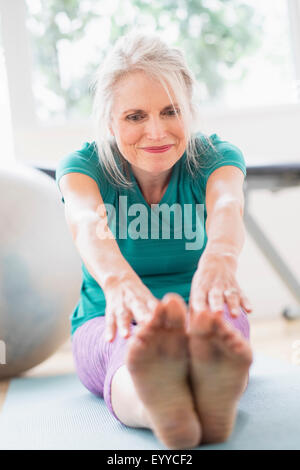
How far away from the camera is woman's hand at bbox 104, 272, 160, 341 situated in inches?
32.9

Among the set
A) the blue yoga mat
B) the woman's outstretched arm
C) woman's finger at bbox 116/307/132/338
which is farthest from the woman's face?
the blue yoga mat

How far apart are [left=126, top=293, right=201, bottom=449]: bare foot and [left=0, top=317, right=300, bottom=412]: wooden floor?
29.6 inches

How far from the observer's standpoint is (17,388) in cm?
154

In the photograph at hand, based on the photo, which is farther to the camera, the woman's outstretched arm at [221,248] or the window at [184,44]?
the window at [184,44]

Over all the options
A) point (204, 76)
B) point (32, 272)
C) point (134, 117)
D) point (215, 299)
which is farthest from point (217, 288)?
point (204, 76)

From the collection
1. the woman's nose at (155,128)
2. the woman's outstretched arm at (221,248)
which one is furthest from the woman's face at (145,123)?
the woman's outstretched arm at (221,248)

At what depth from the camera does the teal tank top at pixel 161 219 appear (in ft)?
4.15

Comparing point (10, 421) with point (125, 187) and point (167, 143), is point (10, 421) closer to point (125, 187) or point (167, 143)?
point (125, 187)

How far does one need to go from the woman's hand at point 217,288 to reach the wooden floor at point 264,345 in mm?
734

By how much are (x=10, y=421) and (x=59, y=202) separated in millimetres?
726

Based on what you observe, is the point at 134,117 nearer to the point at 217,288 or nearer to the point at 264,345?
the point at 217,288

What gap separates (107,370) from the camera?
3.59 ft

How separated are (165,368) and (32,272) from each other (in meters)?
0.91

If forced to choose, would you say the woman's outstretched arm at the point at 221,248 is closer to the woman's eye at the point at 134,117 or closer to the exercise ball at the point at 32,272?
the woman's eye at the point at 134,117
